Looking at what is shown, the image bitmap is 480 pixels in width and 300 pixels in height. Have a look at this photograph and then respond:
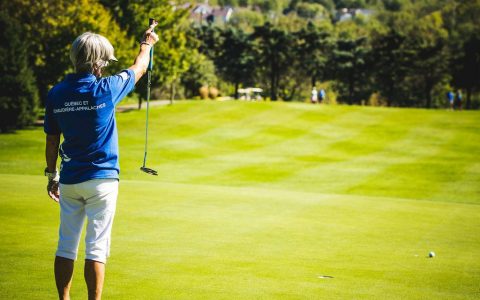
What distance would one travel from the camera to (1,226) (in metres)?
11.1

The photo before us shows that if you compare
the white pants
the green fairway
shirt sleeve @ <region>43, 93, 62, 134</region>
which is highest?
shirt sleeve @ <region>43, 93, 62, 134</region>

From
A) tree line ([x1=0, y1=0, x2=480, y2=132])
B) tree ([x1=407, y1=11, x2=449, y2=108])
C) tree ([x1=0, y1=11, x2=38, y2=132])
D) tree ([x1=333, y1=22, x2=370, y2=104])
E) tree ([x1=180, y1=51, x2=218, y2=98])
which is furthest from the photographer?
tree ([x1=333, y1=22, x2=370, y2=104])

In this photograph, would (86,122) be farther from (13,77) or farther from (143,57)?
(13,77)

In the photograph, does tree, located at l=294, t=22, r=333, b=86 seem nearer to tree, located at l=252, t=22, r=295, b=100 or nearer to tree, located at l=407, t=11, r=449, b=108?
tree, located at l=252, t=22, r=295, b=100

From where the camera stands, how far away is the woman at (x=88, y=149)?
5.64 meters

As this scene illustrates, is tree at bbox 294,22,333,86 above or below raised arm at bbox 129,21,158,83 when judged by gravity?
above

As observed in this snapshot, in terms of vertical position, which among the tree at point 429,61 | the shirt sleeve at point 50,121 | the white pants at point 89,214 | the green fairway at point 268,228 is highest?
the tree at point 429,61

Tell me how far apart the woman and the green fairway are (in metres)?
1.25

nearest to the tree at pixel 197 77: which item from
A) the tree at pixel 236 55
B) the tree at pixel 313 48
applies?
the tree at pixel 236 55

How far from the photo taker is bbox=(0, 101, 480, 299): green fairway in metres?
7.79

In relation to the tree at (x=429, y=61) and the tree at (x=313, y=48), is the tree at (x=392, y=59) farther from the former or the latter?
the tree at (x=313, y=48)

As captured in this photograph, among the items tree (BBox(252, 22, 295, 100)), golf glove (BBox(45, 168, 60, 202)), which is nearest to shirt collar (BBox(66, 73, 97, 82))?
golf glove (BBox(45, 168, 60, 202))

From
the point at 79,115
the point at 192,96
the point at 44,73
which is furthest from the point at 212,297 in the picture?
the point at 192,96

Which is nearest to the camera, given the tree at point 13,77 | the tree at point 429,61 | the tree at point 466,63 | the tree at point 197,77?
the tree at point 13,77
